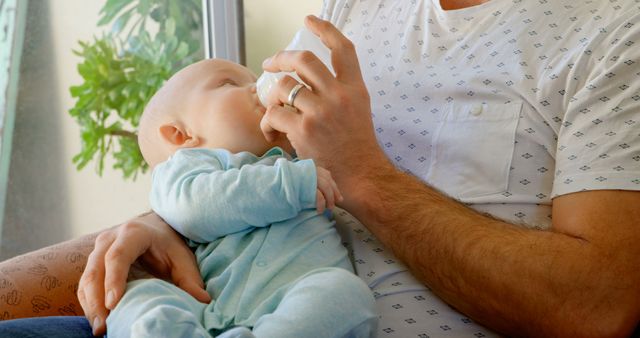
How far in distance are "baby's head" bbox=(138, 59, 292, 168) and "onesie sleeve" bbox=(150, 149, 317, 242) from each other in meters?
0.13

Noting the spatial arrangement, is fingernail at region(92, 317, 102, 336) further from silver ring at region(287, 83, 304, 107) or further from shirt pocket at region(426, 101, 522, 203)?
shirt pocket at region(426, 101, 522, 203)

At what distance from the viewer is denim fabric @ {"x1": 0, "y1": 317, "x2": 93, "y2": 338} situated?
114 centimetres

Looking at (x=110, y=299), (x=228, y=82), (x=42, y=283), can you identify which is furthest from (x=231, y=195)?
(x=42, y=283)

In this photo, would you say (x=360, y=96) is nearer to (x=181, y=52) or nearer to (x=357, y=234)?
(x=357, y=234)

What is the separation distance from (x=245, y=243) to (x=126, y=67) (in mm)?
1613

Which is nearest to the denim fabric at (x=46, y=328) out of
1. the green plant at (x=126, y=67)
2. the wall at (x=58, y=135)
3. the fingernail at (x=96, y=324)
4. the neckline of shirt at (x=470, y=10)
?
Result: the fingernail at (x=96, y=324)

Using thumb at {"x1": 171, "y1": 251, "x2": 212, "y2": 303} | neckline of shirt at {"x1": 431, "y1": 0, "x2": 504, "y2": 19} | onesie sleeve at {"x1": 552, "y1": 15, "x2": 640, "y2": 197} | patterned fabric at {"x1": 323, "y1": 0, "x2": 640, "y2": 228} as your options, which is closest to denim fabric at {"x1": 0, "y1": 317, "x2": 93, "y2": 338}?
thumb at {"x1": 171, "y1": 251, "x2": 212, "y2": 303}

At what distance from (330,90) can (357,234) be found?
0.26 m

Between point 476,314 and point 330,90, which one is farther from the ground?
point 330,90

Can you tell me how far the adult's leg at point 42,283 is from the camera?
1.47 meters

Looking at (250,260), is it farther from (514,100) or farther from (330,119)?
(514,100)

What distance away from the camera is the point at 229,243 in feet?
4.28

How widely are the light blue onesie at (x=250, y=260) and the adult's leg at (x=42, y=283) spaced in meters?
0.27

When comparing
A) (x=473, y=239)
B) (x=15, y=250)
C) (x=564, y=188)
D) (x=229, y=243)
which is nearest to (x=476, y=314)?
(x=473, y=239)
